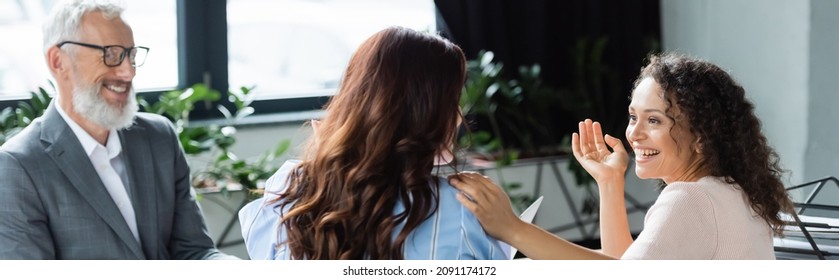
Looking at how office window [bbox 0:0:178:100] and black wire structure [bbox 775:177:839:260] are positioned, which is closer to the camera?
black wire structure [bbox 775:177:839:260]

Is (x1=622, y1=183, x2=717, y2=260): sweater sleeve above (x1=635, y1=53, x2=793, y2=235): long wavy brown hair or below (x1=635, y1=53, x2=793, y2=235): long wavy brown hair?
below

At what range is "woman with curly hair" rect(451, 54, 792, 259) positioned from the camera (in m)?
1.41

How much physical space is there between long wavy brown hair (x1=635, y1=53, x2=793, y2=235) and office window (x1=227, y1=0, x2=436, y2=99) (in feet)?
6.37

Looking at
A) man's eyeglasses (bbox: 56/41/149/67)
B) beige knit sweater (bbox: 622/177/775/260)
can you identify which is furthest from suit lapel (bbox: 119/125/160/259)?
beige knit sweater (bbox: 622/177/775/260)

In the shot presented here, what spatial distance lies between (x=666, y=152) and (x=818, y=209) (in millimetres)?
546

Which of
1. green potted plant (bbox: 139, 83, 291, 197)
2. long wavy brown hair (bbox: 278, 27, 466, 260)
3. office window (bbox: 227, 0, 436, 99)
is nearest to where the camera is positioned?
long wavy brown hair (bbox: 278, 27, 466, 260)

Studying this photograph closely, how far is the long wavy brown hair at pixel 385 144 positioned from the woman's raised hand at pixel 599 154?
28 cm

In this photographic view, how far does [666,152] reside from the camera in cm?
150

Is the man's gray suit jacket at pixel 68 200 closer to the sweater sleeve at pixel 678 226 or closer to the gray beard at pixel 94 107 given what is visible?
the gray beard at pixel 94 107

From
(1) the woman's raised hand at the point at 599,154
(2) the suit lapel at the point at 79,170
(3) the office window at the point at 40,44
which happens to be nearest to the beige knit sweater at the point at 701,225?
(1) the woman's raised hand at the point at 599,154

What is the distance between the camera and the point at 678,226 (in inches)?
55.5

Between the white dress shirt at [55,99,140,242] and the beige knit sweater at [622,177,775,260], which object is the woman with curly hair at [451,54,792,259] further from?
the white dress shirt at [55,99,140,242]

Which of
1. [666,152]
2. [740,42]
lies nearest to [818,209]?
[740,42]
